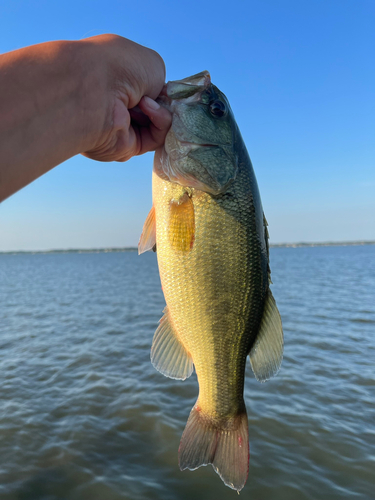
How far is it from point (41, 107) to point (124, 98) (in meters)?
0.69

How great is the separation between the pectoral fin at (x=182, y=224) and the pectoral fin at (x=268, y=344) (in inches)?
30.5

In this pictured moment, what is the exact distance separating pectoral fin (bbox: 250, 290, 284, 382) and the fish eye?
1.38m

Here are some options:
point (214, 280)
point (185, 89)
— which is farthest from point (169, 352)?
point (185, 89)

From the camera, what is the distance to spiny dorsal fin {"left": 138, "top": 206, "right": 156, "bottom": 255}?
2.57 metres

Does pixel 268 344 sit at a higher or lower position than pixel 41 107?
lower

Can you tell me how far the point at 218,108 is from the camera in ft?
7.98

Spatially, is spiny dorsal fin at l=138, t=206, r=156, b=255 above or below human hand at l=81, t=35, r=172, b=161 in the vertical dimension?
below

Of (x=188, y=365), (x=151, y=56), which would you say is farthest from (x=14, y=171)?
(x=188, y=365)

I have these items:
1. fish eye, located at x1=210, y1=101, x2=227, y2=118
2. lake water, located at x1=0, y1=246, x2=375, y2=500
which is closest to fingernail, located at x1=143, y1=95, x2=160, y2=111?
fish eye, located at x1=210, y1=101, x2=227, y2=118

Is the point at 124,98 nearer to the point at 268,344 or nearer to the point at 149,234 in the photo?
the point at 149,234

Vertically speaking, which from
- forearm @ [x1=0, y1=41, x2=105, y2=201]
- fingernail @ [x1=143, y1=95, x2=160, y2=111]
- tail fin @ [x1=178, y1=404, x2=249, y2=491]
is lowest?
tail fin @ [x1=178, y1=404, x2=249, y2=491]

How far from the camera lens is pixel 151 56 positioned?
2.13m

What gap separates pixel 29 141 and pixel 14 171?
0.49ft

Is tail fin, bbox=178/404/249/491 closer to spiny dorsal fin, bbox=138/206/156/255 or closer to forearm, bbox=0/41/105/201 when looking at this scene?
spiny dorsal fin, bbox=138/206/156/255
